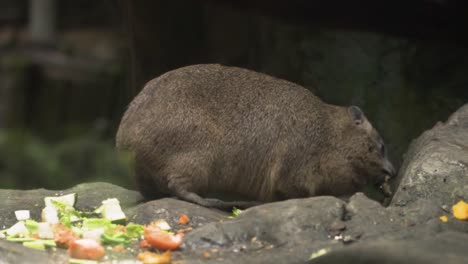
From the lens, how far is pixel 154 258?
5391 millimetres

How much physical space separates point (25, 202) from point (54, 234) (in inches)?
55.3

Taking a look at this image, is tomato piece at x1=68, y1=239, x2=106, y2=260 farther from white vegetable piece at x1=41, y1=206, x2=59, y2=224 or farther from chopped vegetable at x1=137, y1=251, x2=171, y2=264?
white vegetable piece at x1=41, y1=206, x2=59, y2=224

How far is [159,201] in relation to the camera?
22.5 feet

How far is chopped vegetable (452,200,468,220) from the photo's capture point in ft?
19.7

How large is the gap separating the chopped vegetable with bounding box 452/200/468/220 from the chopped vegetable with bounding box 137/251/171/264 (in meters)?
2.14

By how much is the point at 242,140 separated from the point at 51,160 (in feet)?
23.1

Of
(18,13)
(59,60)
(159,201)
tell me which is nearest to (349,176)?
(159,201)

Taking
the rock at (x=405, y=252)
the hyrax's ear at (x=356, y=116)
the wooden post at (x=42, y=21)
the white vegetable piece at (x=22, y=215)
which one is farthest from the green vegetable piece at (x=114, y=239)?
the wooden post at (x=42, y=21)

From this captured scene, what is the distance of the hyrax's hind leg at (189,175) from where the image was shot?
23.1ft

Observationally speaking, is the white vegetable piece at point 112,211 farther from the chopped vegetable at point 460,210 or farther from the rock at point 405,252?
the chopped vegetable at point 460,210

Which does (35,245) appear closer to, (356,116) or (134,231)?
(134,231)

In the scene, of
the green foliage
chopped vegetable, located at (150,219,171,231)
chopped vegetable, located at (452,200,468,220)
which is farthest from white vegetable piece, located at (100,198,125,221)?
the green foliage

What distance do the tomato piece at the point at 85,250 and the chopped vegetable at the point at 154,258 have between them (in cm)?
28

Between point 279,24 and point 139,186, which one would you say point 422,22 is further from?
point 139,186
